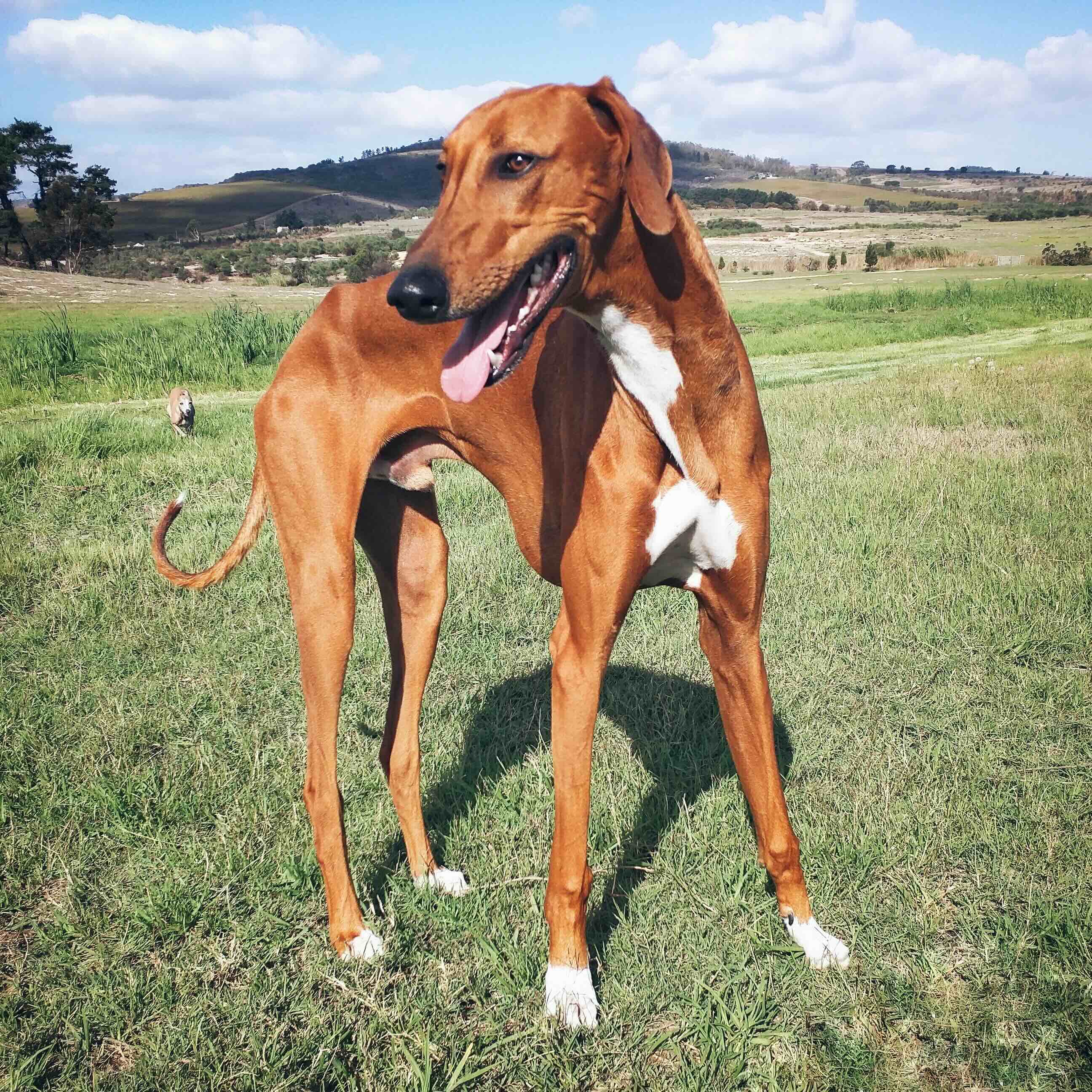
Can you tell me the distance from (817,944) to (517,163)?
256cm

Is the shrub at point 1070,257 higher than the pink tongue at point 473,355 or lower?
lower

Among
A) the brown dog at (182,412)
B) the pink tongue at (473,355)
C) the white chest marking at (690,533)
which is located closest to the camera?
the pink tongue at (473,355)

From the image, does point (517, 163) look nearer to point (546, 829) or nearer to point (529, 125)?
point (529, 125)

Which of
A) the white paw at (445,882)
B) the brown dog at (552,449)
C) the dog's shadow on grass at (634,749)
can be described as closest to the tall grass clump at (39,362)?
the dog's shadow on grass at (634,749)

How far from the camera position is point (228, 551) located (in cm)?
366

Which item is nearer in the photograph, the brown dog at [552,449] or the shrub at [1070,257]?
the brown dog at [552,449]

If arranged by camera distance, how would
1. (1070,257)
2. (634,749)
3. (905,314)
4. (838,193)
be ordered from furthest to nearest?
(838,193), (1070,257), (905,314), (634,749)

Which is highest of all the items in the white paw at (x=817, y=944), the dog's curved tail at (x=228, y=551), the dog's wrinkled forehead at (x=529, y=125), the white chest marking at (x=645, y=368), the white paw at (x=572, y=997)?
the dog's wrinkled forehead at (x=529, y=125)

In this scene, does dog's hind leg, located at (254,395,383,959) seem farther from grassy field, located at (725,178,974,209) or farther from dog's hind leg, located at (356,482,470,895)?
grassy field, located at (725,178,974,209)

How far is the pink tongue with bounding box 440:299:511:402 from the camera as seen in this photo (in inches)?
81.7

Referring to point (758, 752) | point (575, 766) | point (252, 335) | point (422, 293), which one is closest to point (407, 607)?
point (575, 766)

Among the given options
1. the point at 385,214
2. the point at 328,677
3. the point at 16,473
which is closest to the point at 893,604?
the point at 328,677

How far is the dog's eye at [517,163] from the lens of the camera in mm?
2076

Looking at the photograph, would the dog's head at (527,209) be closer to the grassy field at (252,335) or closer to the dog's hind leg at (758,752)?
the dog's hind leg at (758,752)
